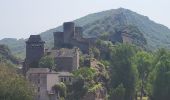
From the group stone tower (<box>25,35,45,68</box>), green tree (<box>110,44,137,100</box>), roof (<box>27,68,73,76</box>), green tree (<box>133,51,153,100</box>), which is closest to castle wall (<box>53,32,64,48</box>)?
stone tower (<box>25,35,45,68</box>)

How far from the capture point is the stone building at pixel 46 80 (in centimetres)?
12012

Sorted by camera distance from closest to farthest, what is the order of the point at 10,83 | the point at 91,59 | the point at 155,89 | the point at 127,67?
the point at 10,83 < the point at 155,89 < the point at 127,67 < the point at 91,59

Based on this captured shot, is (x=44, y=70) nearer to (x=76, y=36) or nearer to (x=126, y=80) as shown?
(x=126, y=80)

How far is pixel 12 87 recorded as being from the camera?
8512cm

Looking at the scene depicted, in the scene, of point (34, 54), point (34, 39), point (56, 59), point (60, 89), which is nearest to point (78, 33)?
point (34, 39)

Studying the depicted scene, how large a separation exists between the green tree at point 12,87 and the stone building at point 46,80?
104ft

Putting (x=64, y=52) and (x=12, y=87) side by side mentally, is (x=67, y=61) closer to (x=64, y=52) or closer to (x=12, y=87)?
(x=64, y=52)

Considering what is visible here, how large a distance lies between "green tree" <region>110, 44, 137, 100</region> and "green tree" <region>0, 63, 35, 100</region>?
125 feet

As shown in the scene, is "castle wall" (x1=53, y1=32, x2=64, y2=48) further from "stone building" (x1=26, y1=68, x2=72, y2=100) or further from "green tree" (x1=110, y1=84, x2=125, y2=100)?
"green tree" (x1=110, y1=84, x2=125, y2=100)

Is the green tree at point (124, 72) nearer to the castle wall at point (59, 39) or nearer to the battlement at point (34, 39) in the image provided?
the battlement at point (34, 39)

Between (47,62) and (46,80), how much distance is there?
8696 mm

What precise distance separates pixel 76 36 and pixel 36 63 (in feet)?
59.5

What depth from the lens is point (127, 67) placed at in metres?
127

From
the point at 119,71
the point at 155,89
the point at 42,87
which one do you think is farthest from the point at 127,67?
the point at 42,87
